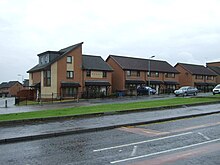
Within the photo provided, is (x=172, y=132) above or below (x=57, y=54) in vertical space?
below

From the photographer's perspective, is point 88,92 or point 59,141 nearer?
point 59,141

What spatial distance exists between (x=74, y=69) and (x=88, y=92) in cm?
491

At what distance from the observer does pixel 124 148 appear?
9008 mm

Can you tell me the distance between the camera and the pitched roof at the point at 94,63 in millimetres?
54188

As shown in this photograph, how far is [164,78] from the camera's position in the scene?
223 feet

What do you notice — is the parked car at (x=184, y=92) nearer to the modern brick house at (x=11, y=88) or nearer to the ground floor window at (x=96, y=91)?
the ground floor window at (x=96, y=91)

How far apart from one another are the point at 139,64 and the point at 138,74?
12.0 feet

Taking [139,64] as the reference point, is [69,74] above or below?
below

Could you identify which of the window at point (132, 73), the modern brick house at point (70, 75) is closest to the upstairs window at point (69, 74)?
the modern brick house at point (70, 75)

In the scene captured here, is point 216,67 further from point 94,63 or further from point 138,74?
point 94,63

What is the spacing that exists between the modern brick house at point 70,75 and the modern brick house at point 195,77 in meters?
28.3

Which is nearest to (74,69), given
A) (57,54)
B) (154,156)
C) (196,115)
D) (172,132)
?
(57,54)

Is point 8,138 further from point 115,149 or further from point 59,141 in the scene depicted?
point 115,149

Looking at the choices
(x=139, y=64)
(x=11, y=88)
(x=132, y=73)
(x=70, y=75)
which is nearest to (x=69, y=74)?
(x=70, y=75)
